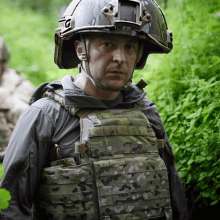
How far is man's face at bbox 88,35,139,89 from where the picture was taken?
2.50m

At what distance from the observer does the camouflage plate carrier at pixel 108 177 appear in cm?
236

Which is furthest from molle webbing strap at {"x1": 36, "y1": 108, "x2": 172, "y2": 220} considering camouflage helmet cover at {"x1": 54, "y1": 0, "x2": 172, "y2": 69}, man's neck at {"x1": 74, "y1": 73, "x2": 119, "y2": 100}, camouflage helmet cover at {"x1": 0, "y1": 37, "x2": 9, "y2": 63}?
camouflage helmet cover at {"x1": 0, "y1": 37, "x2": 9, "y2": 63}

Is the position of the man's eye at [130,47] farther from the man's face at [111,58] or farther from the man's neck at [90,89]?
Result: the man's neck at [90,89]

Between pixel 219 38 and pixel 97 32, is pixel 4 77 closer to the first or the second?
pixel 219 38

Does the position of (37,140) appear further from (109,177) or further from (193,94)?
(193,94)

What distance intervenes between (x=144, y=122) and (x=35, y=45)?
10.6 metres

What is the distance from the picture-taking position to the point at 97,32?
2461mm

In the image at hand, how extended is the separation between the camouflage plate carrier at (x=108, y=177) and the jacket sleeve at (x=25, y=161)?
3.8 inches

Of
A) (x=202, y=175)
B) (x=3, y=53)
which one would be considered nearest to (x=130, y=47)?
(x=202, y=175)

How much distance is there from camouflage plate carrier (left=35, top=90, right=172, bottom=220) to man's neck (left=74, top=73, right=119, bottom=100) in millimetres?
149

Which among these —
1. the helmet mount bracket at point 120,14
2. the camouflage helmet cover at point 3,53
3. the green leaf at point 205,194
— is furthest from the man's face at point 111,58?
the camouflage helmet cover at point 3,53

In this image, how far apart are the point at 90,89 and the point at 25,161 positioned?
691mm

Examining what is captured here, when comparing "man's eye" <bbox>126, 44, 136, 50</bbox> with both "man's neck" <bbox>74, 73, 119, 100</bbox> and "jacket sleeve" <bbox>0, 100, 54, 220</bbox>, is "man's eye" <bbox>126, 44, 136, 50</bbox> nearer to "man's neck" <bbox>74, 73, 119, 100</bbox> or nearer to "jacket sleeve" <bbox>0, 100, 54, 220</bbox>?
"man's neck" <bbox>74, 73, 119, 100</bbox>

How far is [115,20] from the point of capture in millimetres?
2406
